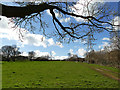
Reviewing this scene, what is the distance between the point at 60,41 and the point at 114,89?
692 cm

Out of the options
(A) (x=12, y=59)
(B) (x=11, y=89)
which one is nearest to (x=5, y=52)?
(A) (x=12, y=59)

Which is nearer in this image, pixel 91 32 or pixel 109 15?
pixel 109 15

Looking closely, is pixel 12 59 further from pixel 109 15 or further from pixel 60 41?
pixel 109 15

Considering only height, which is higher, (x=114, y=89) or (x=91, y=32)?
(x=91, y=32)

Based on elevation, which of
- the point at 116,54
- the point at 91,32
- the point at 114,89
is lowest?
the point at 114,89

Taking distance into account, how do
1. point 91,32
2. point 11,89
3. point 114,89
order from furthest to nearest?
point 114,89 → point 11,89 → point 91,32

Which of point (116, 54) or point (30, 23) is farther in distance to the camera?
point (116, 54)

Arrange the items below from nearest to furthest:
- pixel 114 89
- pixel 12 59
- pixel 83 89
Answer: pixel 83 89
pixel 114 89
pixel 12 59

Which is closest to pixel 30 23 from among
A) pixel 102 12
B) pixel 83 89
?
pixel 102 12

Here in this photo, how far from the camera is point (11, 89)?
655 centimetres

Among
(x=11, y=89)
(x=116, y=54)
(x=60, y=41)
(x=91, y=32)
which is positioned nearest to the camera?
(x=91, y=32)

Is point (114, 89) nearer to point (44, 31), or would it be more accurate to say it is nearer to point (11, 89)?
point (44, 31)

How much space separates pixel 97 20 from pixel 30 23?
318cm

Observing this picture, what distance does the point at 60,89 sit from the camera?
695 centimetres
